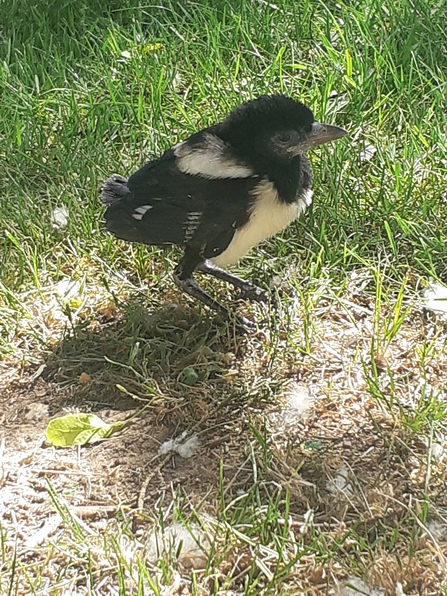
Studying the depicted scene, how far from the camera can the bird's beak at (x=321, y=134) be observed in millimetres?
2494

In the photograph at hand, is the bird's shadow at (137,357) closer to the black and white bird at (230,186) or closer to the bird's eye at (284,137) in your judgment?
the black and white bird at (230,186)

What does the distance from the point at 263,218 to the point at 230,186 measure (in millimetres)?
149

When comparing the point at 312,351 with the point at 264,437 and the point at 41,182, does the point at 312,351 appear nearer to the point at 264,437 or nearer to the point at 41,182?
the point at 264,437

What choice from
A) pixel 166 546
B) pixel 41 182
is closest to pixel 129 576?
pixel 166 546

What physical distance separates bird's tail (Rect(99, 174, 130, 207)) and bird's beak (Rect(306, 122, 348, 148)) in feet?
2.15

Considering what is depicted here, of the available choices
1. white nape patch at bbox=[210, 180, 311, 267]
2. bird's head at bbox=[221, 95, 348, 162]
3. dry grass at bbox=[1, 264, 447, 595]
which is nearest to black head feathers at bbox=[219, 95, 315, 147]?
bird's head at bbox=[221, 95, 348, 162]

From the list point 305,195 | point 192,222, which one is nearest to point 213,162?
point 192,222

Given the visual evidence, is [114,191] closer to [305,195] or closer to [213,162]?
[213,162]

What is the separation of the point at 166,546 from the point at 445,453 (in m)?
0.82

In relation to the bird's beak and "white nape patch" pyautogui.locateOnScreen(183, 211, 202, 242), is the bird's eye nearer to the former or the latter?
the bird's beak

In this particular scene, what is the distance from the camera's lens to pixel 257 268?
2857 mm

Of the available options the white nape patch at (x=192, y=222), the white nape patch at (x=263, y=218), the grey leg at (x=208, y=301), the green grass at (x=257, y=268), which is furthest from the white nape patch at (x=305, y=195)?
the grey leg at (x=208, y=301)

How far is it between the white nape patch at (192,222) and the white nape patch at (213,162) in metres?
0.12

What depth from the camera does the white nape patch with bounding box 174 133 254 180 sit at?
7.96ft
